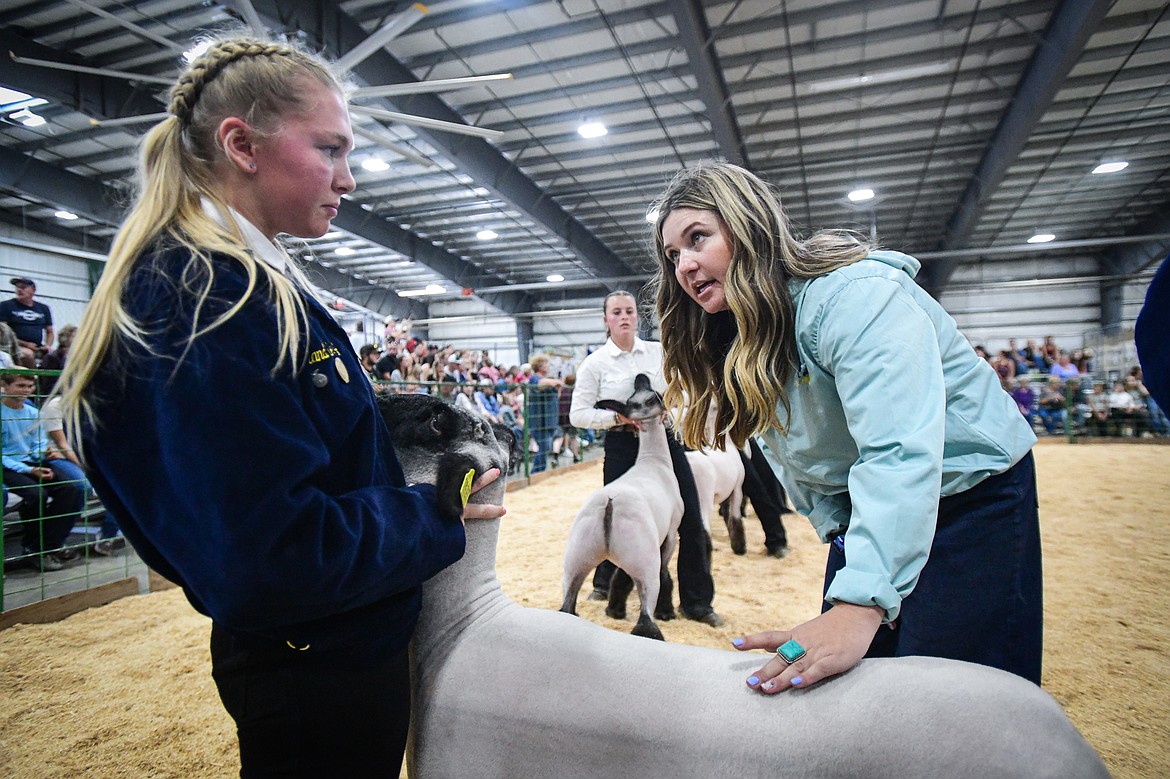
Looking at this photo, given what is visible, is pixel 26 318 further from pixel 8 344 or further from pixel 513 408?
pixel 513 408

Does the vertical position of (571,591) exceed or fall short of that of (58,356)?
it falls short

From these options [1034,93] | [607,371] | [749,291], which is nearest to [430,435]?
[749,291]

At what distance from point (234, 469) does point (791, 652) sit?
37.4 inches

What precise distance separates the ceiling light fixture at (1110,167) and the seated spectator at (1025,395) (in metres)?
5.10

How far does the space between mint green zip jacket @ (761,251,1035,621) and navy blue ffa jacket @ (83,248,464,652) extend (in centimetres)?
81

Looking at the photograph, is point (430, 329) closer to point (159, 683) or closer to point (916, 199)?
point (916, 199)

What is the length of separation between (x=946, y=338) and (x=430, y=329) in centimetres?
2832

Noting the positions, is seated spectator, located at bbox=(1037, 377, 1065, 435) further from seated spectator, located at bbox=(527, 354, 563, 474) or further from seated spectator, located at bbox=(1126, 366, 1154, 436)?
seated spectator, located at bbox=(527, 354, 563, 474)

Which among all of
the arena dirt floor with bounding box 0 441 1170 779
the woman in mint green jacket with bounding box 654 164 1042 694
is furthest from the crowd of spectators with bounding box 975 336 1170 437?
the woman in mint green jacket with bounding box 654 164 1042 694

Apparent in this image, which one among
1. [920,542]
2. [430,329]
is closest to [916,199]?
[920,542]

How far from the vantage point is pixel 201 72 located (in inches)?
42.2

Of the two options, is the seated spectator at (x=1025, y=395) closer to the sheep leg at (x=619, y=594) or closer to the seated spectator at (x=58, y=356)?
the sheep leg at (x=619, y=594)

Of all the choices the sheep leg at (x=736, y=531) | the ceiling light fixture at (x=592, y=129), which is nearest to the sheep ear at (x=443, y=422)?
the sheep leg at (x=736, y=531)

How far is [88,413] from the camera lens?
2.79ft
